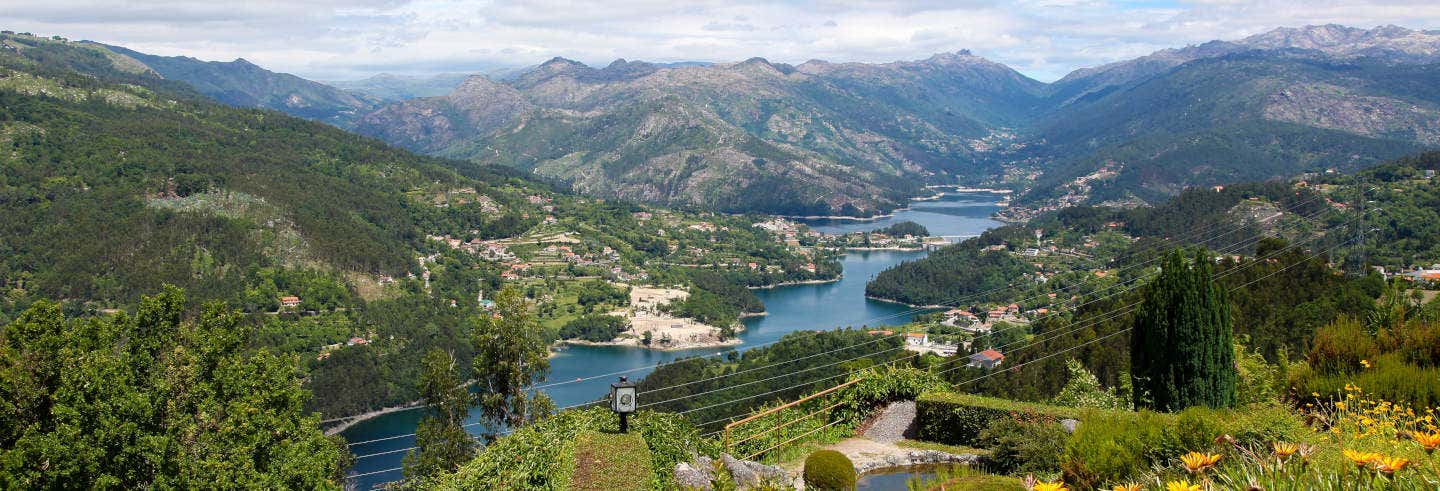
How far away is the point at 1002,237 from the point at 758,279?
2787 centimetres

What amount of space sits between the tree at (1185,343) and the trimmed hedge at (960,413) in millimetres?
3221

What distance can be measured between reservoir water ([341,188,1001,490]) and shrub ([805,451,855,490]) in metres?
24.3

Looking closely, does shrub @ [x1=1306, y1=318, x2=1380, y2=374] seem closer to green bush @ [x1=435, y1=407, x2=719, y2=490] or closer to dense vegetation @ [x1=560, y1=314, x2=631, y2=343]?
A: green bush @ [x1=435, y1=407, x2=719, y2=490]

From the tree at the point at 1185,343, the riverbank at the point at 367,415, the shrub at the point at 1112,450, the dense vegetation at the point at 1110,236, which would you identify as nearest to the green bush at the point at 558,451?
the shrub at the point at 1112,450

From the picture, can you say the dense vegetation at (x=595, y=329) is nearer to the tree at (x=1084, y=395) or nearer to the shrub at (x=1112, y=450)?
the tree at (x=1084, y=395)

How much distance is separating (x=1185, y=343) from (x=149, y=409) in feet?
51.5

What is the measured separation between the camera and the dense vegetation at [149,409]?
11.9 metres

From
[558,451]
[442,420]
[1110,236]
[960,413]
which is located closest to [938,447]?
[960,413]

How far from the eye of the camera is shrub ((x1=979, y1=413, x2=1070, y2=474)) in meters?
8.70

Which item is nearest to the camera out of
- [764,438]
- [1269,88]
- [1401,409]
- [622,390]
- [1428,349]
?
[1401,409]

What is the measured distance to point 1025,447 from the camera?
30.1 ft

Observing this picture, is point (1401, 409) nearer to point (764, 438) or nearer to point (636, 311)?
point (764, 438)

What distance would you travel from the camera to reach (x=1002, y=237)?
103 metres

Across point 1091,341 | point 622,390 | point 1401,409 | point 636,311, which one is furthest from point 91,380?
point 636,311
